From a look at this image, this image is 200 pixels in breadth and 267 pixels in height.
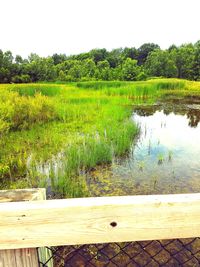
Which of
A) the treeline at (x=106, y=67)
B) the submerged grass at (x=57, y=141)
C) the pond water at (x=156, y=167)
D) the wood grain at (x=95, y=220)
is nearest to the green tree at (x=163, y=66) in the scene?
the treeline at (x=106, y=67)

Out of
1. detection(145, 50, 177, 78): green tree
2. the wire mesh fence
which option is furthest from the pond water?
detection(145, 50, 177, 78): green tree

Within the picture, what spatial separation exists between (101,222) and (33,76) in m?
30.2

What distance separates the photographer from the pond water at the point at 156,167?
424 cm

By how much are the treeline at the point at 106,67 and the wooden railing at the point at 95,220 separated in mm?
26505

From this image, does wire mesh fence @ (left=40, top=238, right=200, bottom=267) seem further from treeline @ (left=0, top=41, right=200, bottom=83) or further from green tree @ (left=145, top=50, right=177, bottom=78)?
green tree @ (left=145, top=50, right=177, bottom=78)

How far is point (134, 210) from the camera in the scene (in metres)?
0.77

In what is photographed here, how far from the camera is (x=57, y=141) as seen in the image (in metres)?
6.26

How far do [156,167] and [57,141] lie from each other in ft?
8.78

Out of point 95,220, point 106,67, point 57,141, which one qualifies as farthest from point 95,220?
point 106,67

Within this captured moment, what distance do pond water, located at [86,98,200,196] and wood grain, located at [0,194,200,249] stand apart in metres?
3.28

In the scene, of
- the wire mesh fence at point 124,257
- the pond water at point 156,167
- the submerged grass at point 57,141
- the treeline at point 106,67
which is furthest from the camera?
the treeline at point 106,67

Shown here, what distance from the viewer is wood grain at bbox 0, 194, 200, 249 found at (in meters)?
0.75

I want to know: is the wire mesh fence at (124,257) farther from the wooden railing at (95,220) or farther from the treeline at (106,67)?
the treeline at (106,67)

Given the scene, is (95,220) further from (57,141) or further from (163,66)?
A: (163,66)
